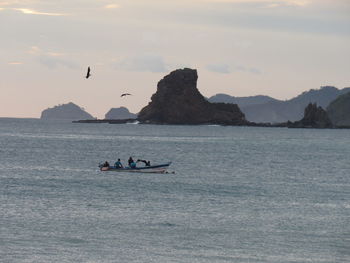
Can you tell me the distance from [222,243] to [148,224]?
25.9 feet

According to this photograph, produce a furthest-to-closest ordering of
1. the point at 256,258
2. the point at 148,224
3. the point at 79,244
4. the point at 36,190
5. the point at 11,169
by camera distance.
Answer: the point at 11,169 → the point at 36,190 → the point at 148,224 → the point at 79,244 → the point at 256,258

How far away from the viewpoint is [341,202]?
236 ft

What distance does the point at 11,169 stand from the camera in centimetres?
10462

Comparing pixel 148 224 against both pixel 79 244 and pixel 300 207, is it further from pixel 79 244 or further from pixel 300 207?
pixel 300 207

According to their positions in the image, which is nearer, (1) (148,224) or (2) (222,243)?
(2) (222,243)

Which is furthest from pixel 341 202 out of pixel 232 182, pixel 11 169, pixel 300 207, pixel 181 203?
pixel 11 169

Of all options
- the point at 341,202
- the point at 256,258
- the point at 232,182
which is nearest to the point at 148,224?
the point at 256,258

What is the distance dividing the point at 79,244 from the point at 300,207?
→ 2512 centimetres

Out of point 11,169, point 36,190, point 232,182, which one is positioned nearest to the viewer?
point 36,190

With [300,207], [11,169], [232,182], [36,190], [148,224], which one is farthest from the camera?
[11,169]

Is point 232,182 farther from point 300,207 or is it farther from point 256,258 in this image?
point 256,258

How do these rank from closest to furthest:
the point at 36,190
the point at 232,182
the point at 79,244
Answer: the point at 79,244 < the point at 36,190 < the point at 232,182

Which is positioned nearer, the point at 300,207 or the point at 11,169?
the point at 300,207

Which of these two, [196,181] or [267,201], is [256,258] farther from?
[196,181]
